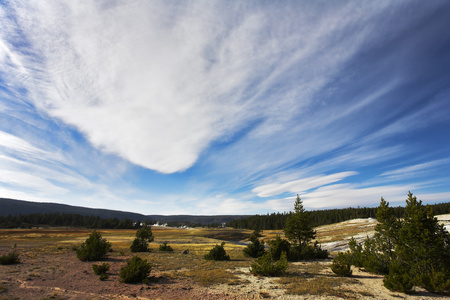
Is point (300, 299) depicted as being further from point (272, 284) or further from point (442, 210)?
point (442, 210)

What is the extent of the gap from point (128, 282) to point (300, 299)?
12.3 m

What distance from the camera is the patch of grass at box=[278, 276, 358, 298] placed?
13.0 metres

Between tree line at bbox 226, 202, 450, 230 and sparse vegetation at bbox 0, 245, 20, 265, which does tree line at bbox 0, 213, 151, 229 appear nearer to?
tree line at bbox 226, 202, 450, 230

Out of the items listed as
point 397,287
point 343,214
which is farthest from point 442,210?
point 397,287

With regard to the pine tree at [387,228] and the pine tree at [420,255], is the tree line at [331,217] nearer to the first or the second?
the pine tree at [387,228]

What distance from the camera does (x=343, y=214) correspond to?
151500 millimetres

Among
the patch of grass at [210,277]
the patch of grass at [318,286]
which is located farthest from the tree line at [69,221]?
the patch of grass at [318,286]

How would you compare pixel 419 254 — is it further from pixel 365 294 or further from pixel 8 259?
pixel 8 259

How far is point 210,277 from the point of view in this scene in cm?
1739

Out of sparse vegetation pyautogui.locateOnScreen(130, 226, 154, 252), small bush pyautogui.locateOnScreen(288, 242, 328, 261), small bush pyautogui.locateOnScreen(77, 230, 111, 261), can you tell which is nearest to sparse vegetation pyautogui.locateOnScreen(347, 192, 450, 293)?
small bush pyautogui.locateOnScreen(288, 242, 328, 261)

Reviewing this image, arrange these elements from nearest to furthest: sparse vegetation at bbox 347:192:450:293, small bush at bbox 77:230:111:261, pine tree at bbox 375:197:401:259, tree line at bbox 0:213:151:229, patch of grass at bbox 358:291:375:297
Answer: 1. patch of grass at bbox 358:291:375:297
2. sparse vegetation at bbox 347:192:450:293
3. pine tree at bbox 375:197:401:259
4. small bush at bbox 77:230:111:261
5. tree line at bbox 0:213:151:229

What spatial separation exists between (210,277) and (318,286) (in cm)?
838

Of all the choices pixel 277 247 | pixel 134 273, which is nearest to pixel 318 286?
pixel 134 273

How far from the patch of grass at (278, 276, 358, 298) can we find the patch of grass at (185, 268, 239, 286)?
424cm
